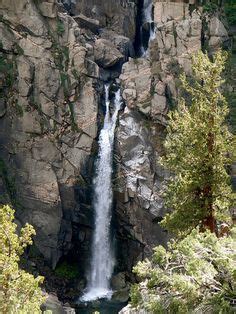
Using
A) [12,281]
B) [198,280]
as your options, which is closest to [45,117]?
[12,281]

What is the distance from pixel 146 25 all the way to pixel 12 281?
38990mm

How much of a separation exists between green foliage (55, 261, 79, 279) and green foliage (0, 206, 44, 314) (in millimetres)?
24663

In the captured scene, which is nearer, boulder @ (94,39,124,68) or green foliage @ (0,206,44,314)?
green foliage @ (0,206,44,314)

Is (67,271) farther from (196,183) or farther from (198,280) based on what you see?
(198,280)

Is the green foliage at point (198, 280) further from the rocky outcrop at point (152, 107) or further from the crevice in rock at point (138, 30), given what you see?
the crevice in rock at point (138, 30)

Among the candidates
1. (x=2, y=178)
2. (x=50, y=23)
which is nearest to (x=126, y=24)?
(x=50, y=23)

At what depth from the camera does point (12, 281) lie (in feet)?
36.7

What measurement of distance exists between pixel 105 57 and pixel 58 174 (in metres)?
13.8

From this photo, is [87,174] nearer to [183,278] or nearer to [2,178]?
[2,178]

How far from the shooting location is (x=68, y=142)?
3731cm

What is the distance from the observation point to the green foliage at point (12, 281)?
432 inches

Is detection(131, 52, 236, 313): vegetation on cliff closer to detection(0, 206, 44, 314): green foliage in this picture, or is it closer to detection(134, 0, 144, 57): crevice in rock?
detection(0, 206, 44, 314): green foliage

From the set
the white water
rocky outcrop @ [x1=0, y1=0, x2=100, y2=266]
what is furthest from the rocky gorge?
the white water

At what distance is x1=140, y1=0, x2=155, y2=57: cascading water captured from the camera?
45.0 metres
